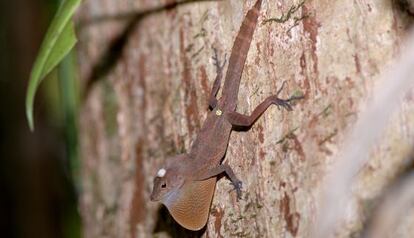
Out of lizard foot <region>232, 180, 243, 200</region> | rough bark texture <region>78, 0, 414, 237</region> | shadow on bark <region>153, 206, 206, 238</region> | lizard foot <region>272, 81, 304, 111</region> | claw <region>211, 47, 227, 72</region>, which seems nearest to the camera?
rough bark texture <region>78, 0, 414, 237</region>

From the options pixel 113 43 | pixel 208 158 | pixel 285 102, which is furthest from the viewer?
pixel 113 43

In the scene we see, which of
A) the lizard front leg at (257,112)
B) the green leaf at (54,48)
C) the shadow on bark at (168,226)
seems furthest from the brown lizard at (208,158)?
the green leaf at (54,48)

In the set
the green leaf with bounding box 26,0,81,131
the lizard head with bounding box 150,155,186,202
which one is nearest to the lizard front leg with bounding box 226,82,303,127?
the lizard head with bounding box 150,155,186,202

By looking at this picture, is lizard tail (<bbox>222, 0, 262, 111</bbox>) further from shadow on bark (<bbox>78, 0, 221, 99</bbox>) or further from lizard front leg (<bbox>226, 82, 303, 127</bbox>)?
shadow on bark (<bbox>78, 0, 221, 99</bbox>)

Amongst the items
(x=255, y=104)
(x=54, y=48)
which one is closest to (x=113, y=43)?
(x=54, y=48)

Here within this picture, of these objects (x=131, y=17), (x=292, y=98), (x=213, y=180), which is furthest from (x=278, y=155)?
(x=131, y=17)

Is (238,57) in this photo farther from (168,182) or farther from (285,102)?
(168,182)

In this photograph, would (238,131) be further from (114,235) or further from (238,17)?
(114,235)

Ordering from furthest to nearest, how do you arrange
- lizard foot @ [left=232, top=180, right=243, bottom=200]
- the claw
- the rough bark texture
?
the claw, lizard foot @ [left=232, top=180, right=243, bottom=200], the rough bark texture
